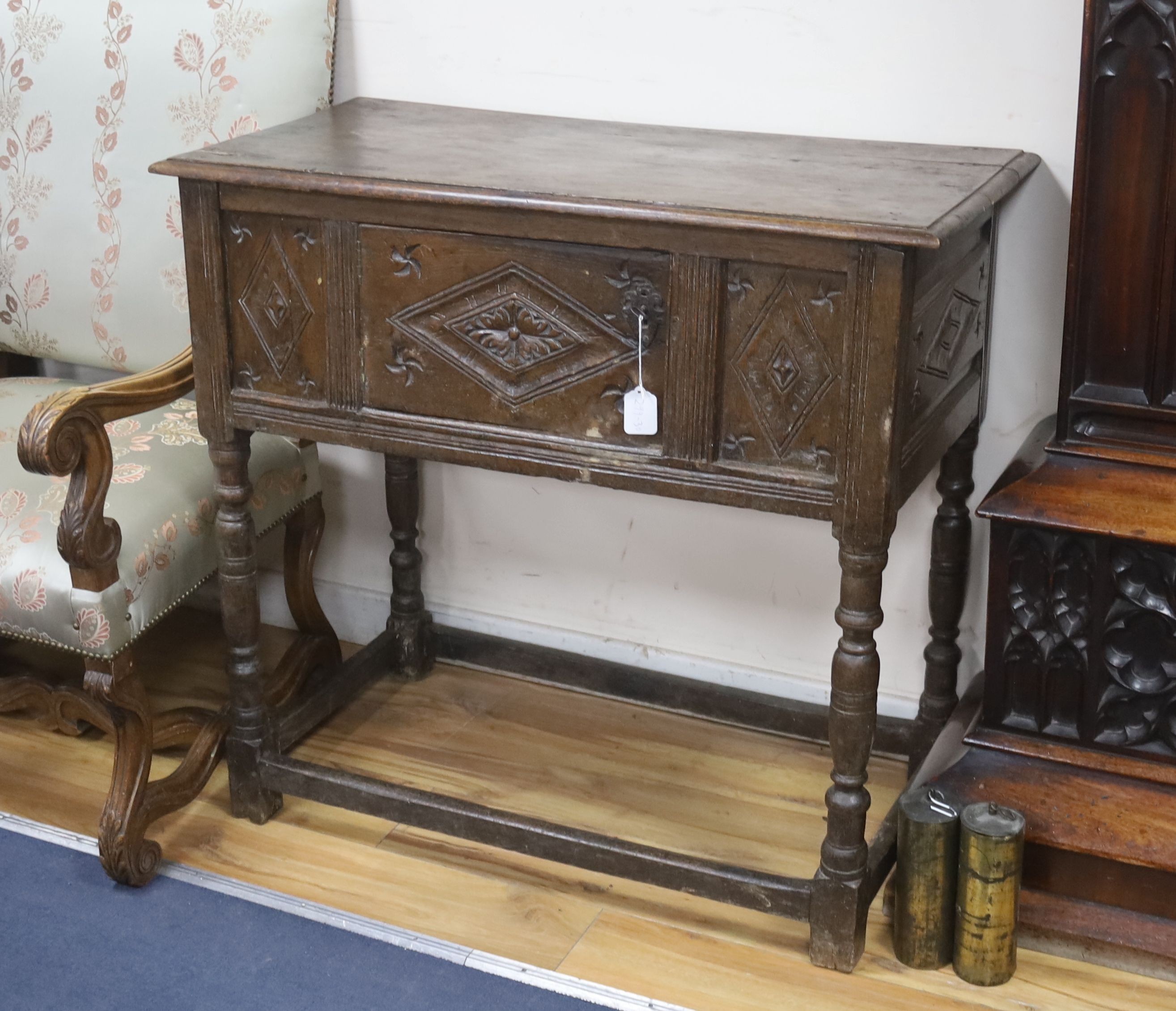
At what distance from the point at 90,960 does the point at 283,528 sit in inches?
36.8

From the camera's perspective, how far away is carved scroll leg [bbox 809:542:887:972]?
165cm

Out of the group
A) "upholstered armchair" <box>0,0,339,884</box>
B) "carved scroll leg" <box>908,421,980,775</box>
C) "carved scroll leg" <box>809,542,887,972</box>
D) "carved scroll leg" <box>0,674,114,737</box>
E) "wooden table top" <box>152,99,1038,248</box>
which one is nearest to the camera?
"wooden table top" <box>152,99,1038,248</box>

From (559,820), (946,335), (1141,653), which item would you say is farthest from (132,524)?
(1141,653)

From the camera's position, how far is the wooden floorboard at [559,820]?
1.81m

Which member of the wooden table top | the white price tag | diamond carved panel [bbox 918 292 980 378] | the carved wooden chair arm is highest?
the wooden table top

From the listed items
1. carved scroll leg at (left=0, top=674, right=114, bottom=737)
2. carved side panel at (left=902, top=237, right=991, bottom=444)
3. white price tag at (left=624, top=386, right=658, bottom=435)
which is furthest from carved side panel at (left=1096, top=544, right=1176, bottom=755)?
carved scroll leg at (left=0, top=674, right=114, bottom=737)

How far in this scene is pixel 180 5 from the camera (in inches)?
84.3

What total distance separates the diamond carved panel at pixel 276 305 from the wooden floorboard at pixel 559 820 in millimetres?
718

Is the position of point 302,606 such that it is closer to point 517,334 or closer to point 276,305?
point 276,305

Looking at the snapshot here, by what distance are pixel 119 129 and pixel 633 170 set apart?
0.91m

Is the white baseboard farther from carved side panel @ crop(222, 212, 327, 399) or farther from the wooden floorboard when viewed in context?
carved side panel @ crop(222, 212, 327, 399)

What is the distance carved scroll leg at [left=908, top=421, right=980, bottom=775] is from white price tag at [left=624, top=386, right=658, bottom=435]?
0.59 m

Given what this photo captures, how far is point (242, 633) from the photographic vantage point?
2.06 m

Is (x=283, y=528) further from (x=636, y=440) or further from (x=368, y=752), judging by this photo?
(x=636, y=440)
